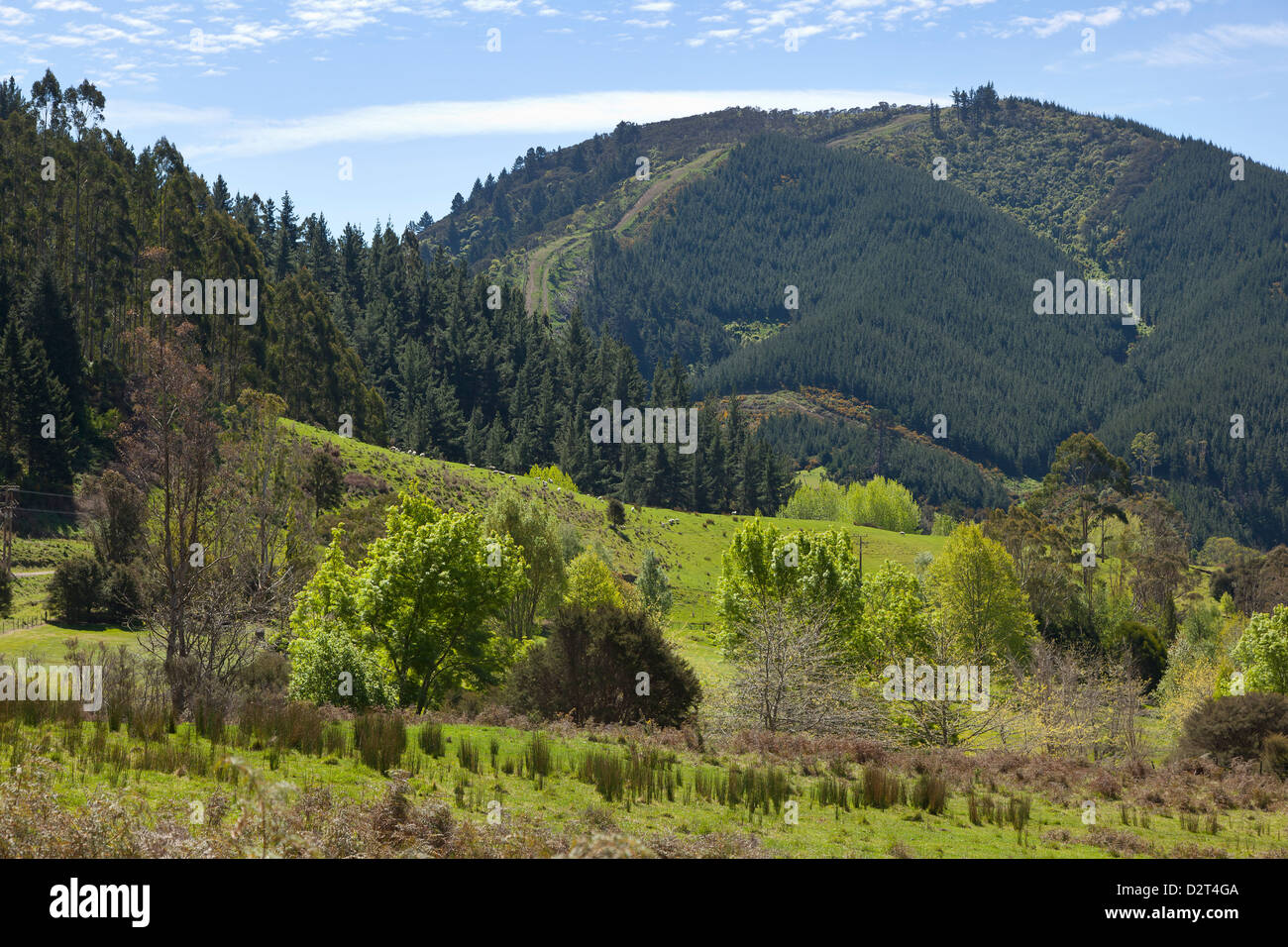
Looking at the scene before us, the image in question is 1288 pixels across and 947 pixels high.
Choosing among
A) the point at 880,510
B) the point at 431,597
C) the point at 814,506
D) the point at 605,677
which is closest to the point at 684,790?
the point at 605,677

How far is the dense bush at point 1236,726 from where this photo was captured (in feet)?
100

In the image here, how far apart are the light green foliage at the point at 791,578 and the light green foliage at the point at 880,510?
94.8 metres

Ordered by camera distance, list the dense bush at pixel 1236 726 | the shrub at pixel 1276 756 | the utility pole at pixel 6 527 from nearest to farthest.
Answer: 1. the shrub at pixel 1276 756
2. the dense bush at pixel 1236 726
3. the utility pole at pixel 6 527

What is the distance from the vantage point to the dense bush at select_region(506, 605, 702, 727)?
106ft

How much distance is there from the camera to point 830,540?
58.6m

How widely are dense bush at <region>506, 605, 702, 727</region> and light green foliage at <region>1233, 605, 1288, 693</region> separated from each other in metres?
35.7

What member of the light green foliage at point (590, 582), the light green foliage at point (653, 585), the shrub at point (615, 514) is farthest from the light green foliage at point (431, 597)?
the shrub at point (615, 514)

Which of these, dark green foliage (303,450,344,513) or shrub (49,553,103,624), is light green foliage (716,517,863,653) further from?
dark green foliage (303,450,344,513)

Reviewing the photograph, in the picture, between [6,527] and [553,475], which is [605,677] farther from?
[553,475]

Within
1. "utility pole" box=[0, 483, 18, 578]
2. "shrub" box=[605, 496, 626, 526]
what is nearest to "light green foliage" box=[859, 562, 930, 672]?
"utility pole" box=[0, 483, 18, 578]

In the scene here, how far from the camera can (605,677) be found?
32.8m

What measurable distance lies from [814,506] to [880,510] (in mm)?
10797

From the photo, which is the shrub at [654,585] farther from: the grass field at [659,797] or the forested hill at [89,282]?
the grass field at [659,797]
